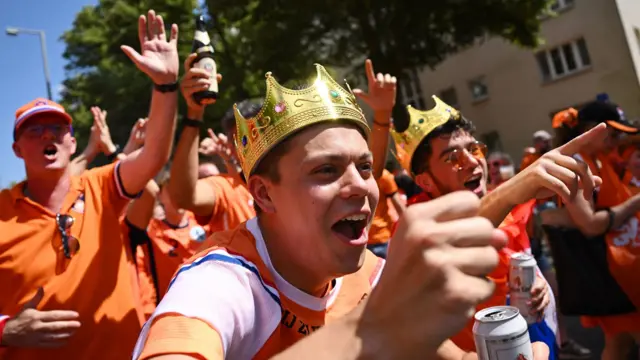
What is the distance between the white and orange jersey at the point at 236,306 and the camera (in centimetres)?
120

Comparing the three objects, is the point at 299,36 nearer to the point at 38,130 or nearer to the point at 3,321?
the point at 38,130

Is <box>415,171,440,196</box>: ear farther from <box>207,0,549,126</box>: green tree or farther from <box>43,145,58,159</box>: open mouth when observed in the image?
<box>207,0,549,126</box>: green tree

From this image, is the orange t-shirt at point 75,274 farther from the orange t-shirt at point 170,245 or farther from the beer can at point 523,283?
the beer can at point 523,283

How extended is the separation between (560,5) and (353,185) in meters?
20.2

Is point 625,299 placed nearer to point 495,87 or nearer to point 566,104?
point 566,104

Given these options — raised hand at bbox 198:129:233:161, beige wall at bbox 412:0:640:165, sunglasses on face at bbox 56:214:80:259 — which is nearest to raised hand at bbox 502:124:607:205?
sunglasses on face at bbox 56:214:80:259

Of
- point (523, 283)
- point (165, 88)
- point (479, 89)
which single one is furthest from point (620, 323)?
point (479, 89)

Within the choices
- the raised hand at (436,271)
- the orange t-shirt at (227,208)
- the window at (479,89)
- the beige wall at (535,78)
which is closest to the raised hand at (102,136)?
the orange t-shirt at (227,208)

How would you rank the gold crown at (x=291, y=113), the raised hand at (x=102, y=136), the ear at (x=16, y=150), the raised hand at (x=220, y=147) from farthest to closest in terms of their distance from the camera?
the raised hand at (x=220, y=147), the raised hand at (x=102, y=136), the ear at (x=16, y=150), the gold crown at (x=291, y=113)

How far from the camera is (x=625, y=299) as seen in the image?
11.9 feet

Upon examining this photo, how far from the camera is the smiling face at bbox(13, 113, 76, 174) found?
2818 millimetres

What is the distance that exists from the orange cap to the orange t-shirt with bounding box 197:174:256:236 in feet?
3.58

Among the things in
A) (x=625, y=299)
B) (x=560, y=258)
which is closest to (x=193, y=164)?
(x=560, y=258)

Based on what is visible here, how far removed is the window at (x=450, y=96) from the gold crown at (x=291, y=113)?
873 inches
